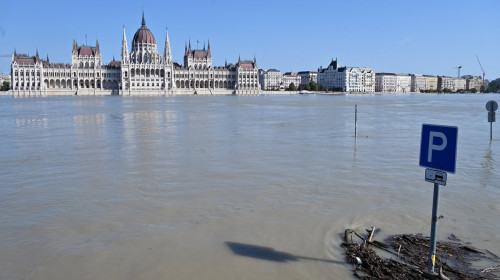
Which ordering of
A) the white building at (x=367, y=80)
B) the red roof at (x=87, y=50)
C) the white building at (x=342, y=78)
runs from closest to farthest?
the red roof at (x=87, y=50) < the white building at (x=342, y=78) < the white building at (x=367, y=80)

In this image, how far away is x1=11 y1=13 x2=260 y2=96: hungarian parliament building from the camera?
12544 cm

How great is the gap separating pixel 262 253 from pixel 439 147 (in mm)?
2683

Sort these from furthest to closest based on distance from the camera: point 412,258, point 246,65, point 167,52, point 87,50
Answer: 1. point 246,65
2. point 167,52
3. point 87,50
4. point 412,258

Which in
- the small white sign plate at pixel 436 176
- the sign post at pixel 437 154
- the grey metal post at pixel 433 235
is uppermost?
the sign post at pixel 437 154

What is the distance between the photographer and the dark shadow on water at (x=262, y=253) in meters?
5.52

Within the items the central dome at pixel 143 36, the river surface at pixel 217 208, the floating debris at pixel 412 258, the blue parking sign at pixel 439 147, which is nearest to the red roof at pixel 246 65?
the central dome at pixel 143 36

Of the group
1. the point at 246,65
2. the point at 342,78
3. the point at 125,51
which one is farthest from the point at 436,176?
the point at 342,78

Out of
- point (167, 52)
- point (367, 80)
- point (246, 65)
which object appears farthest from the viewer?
point (367, 80)

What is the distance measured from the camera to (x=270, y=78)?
7574 inches

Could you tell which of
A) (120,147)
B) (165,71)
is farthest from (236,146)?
(165,71)

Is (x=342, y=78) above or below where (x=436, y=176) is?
above

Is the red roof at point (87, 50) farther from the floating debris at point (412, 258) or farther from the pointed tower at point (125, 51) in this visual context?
the floating debris at point (412, 258)

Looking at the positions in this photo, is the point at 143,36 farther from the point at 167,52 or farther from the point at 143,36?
the point at 167,52

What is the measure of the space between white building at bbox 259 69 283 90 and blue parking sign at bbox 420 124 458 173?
612 ft
